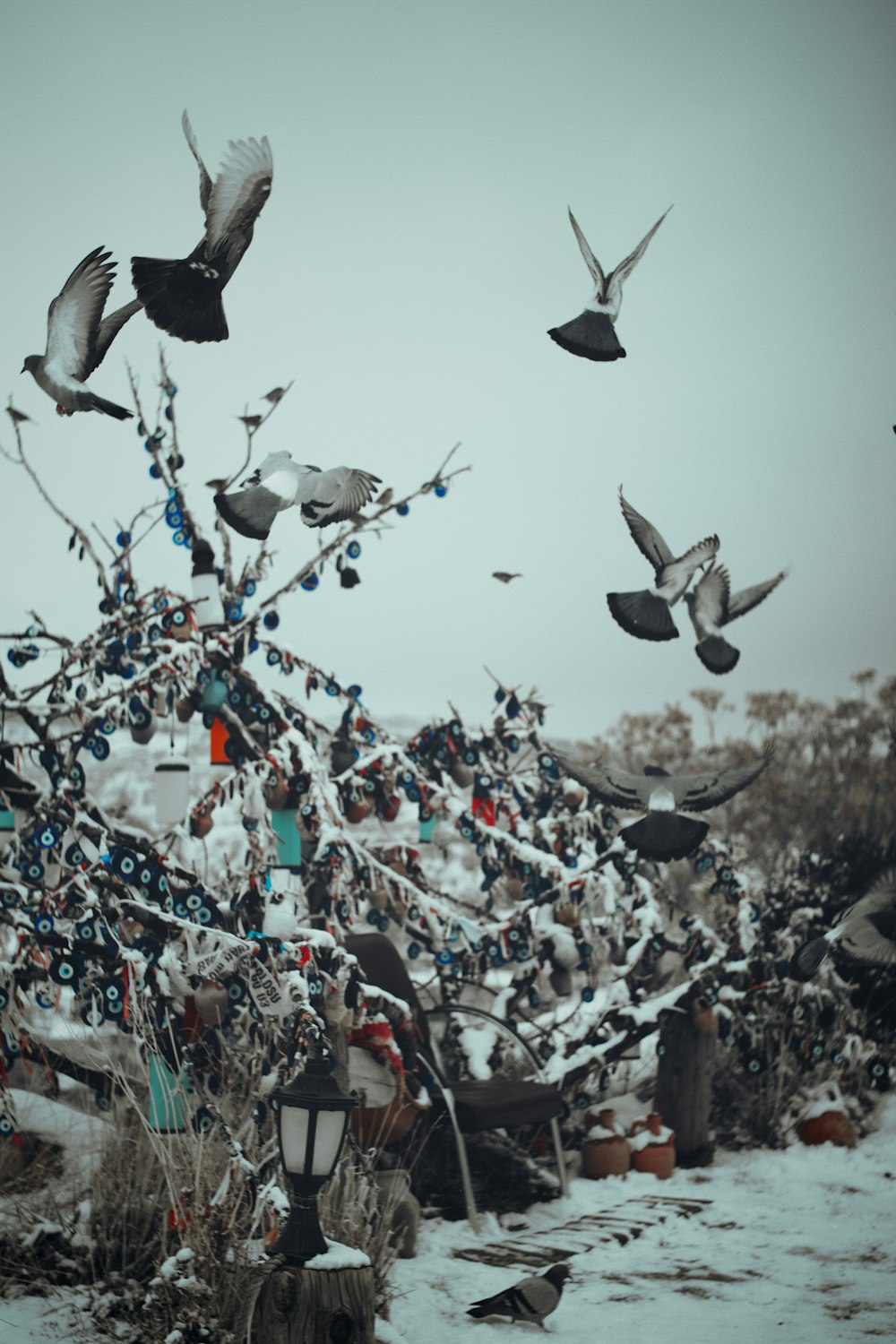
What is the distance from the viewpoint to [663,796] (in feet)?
12.6

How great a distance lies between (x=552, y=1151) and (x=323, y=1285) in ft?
7.42

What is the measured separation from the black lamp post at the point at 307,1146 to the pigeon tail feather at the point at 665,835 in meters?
1.45

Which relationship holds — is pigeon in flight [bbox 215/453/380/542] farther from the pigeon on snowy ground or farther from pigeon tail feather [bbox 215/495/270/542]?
the pigeon on snowy ground

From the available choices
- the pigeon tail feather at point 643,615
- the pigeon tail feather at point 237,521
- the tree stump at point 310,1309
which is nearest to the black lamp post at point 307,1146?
the tree stump at point 310,1309

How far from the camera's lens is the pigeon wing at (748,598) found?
356 centimetres

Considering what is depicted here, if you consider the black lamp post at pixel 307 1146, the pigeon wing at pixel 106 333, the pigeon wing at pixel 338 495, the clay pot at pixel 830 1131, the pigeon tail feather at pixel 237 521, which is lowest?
the clay pot at pixel 830 1131

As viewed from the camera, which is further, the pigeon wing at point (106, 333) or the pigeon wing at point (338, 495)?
the pigeon wing at point (338, 495)

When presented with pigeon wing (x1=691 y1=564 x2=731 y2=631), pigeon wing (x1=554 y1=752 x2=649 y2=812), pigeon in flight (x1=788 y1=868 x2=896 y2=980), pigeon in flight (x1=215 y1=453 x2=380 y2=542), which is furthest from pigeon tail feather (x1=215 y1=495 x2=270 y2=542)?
pigeon in flight (x1=788 y1=868 x2=896 y2=980)

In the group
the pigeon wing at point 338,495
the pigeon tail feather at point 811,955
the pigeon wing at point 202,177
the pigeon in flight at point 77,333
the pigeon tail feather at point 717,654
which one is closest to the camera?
the pigeon wing at point 202,177

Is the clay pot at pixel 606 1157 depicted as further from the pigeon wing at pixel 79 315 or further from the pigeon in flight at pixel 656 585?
the pigeon wing at pixel 79 315

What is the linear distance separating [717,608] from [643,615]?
497mm

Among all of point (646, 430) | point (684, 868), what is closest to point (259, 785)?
point (646, 430)

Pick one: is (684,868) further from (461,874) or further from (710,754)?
(461,874)

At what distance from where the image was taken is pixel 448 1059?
184 inches
